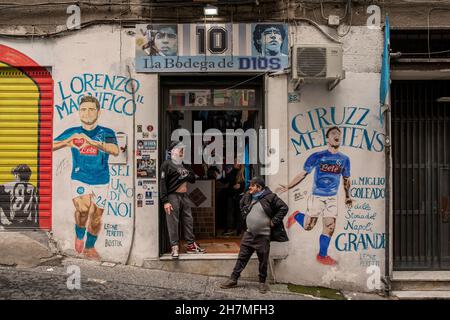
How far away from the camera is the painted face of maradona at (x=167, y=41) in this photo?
339 inches

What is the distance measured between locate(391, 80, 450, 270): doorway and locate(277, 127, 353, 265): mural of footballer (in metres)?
1.19

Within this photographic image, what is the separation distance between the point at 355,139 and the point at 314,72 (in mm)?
1426

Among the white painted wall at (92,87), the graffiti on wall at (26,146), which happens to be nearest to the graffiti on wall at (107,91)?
the white painted wall at (92,87)

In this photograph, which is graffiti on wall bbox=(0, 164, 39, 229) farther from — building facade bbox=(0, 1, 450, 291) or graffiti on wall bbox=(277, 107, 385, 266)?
graffiti on wall bbox=(277, 107, 385, 266)

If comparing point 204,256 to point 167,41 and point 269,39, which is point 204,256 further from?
point 269,39

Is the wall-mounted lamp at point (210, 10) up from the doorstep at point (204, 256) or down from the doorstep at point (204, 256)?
up

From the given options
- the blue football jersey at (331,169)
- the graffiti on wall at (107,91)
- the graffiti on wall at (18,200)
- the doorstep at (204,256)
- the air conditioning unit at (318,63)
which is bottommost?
the doorstep at (204,256)

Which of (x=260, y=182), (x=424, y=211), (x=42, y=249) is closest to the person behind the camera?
(x=260, y=182)

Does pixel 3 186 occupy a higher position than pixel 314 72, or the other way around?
pixel 314 72

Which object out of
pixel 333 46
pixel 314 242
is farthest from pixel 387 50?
pixel 314 242

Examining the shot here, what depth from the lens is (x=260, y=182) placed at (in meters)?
7.85

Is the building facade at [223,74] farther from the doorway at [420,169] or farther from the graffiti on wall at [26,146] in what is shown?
the doorway at [420,169]

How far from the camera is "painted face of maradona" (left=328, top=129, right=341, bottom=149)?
8625mm

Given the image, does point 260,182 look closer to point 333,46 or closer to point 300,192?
point 300,192
